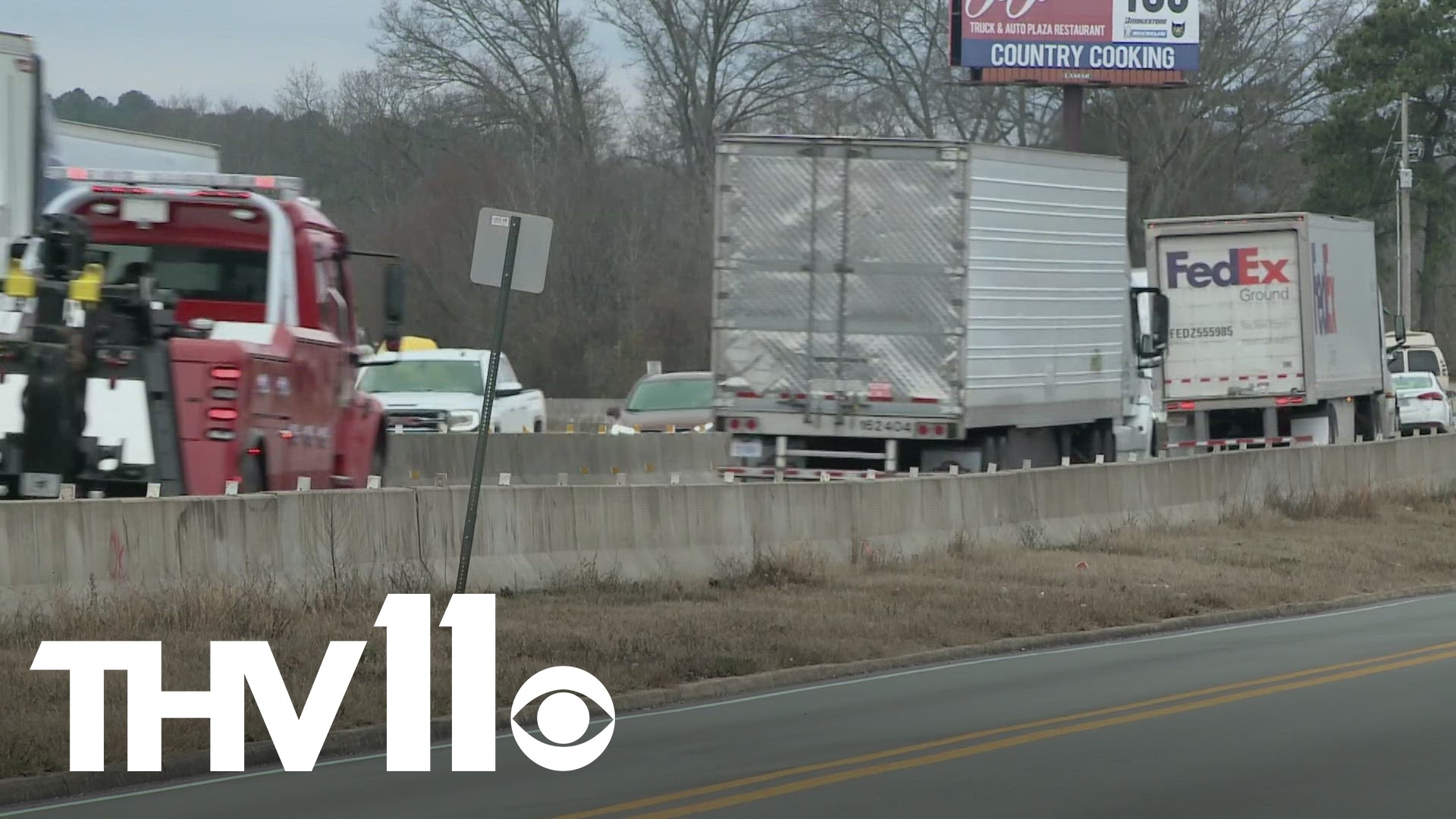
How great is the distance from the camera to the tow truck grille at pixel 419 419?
33375mm

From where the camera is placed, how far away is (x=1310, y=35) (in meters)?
74.7

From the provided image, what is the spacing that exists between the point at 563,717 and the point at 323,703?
4.67ft

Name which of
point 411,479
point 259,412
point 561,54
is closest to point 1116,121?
point 561,54

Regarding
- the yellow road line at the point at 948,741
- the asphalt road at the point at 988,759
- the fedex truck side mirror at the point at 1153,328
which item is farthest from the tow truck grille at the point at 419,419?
the yellow road line at the point at 948,741

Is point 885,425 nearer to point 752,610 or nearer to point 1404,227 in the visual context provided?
point 752,610

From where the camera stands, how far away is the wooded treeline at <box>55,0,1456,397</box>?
68.4 m

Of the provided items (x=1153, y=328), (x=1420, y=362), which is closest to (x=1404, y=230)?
(x=1420, y=362)

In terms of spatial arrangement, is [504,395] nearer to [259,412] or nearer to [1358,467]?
[1358,467]

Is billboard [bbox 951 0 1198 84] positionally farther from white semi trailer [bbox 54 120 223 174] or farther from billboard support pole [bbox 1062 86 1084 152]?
white semi trailer [bbox 54 120 223 174]

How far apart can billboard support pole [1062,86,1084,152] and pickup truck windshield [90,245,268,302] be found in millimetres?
49406

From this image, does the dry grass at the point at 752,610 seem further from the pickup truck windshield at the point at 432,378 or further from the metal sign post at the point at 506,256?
the pickup truck windshield at the point at 432,378

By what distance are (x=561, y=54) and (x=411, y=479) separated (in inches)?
1717

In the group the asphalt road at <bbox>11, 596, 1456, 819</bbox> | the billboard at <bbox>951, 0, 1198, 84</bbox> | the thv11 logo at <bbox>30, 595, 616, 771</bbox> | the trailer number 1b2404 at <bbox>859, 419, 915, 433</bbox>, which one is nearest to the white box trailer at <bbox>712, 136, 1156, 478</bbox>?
the trailer number 1b2404 at <bbox>859, 419, 915, 433</bbox>

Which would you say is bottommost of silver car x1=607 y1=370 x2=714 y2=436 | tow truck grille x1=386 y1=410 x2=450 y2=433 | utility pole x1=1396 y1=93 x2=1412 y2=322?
tow truck grille x1=386 y1=410 x2=450 y2=433
